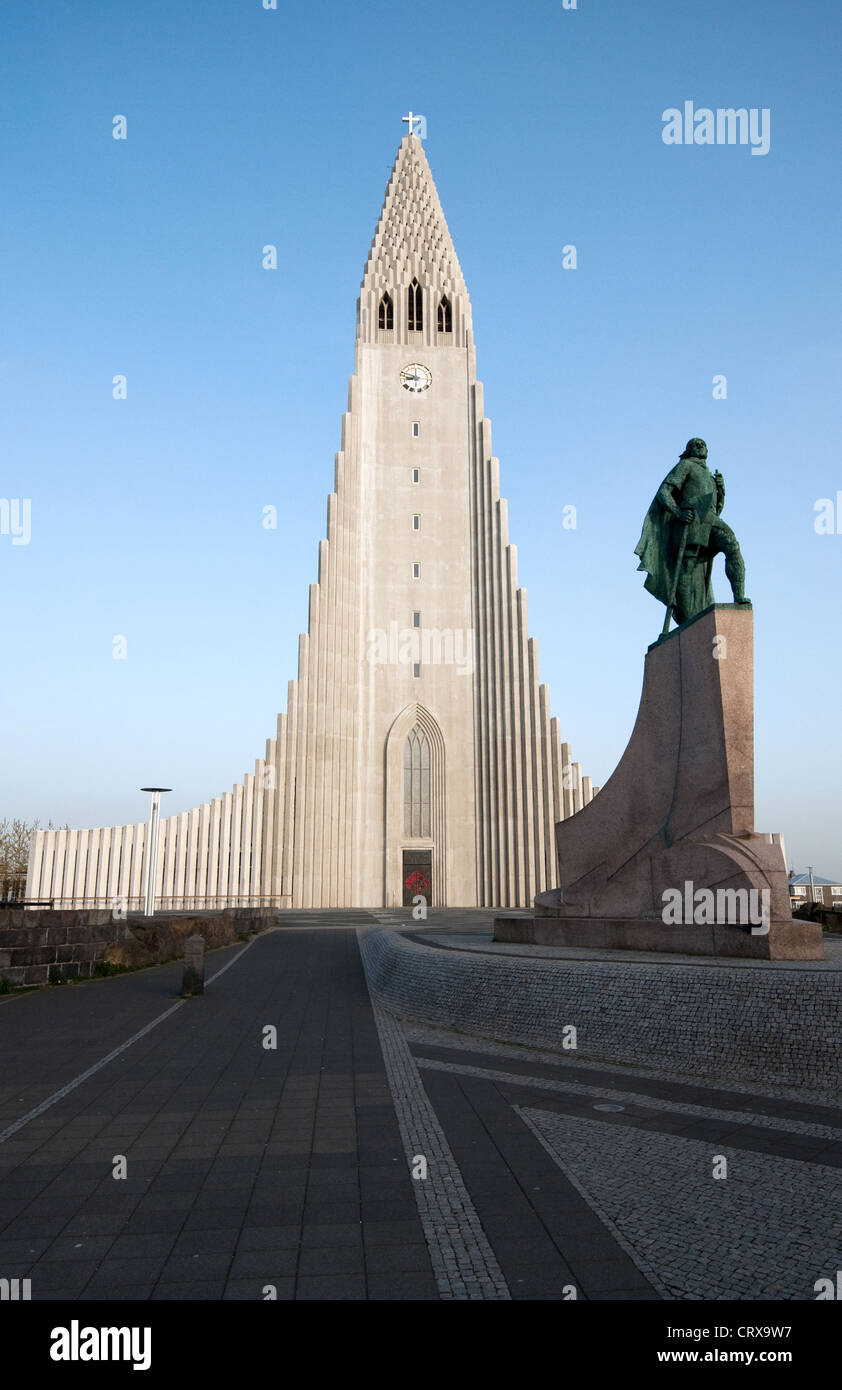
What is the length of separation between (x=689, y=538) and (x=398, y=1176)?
1033cm

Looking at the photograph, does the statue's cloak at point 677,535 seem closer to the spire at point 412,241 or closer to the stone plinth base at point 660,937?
the stone plinth base at point 660,937

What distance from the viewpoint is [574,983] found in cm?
933

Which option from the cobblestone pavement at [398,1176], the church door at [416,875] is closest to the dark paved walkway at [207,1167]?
the cobblestone pavement at [398,1176]

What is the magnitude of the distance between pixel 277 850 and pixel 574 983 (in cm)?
3169

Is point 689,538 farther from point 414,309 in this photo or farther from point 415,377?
point 414,309

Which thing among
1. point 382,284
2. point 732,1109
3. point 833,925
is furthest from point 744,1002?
point 382,284

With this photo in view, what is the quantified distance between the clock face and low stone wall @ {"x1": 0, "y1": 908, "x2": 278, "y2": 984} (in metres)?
33.3

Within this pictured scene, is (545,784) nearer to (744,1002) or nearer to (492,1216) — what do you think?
(744,1002)

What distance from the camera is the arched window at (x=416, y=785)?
42062mm

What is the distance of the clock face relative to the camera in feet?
150

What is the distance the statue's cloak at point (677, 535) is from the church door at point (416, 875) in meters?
29.6

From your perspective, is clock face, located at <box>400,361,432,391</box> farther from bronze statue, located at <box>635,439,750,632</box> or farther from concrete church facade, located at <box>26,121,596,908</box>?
bronze statue, located at <box>635,439,750,632</box>

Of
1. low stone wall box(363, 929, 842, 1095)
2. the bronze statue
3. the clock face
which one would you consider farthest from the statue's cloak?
the clock face

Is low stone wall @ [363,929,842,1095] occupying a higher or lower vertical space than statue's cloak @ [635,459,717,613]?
lower
